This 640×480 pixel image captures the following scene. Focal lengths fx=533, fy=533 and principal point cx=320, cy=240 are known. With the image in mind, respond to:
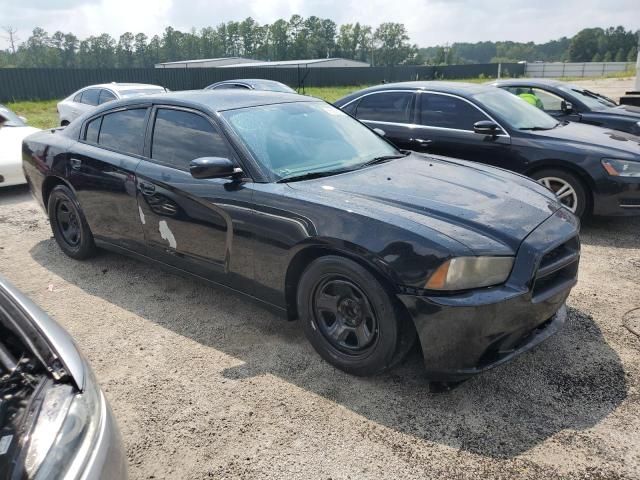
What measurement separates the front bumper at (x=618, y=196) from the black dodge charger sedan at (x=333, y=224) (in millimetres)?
2169

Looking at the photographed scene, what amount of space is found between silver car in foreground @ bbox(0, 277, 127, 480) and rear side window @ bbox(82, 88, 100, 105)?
10.9 metres

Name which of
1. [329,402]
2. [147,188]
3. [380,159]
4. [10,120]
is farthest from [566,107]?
[10,120]

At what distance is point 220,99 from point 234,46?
129m

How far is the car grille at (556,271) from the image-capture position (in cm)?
283

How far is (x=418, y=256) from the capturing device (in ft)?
8.75

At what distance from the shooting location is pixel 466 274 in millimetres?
2637

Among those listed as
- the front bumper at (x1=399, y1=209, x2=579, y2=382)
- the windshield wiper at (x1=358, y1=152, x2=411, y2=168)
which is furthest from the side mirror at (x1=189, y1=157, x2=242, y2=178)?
the front bumper at (x1=399, y1=209, x2=579, y2=382)

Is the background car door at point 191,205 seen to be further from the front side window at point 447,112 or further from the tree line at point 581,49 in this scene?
the tree line at point 581,49

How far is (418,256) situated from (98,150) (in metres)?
3.08

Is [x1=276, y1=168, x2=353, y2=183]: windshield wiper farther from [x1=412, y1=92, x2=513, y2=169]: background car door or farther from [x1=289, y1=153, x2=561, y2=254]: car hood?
[x1=412, y1=92, x2=513, y2=169]: background car door

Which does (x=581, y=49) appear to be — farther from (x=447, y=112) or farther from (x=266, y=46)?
(x=447, y=112)

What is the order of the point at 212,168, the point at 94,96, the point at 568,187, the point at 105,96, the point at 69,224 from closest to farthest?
the point at 212,168
the point at 69,224
the point at 568,187
the point at 105,96
the point at 94,96

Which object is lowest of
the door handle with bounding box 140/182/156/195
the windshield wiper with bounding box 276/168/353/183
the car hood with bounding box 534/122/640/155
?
the door handle with bounding box 140/182/156/195

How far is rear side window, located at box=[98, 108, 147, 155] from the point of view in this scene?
417 cm
